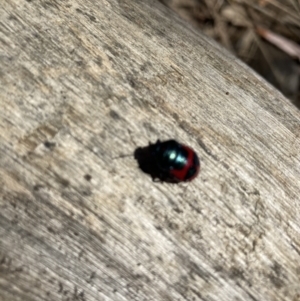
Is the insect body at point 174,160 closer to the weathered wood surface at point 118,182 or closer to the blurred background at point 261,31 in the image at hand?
the weathered wood surface at point 118,182

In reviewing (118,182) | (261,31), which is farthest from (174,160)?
(261,31)

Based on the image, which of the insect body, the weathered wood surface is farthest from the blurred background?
the insect body

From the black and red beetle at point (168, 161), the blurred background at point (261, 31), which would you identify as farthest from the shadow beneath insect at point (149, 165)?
the blurred background at point (261, 31)

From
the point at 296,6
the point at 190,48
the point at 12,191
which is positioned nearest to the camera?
the point at 12,191

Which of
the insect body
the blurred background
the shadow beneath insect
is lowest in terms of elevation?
the blurred background

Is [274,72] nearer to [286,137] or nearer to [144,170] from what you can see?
[286,137]

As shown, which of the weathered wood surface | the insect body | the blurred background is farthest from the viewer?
the blurred background

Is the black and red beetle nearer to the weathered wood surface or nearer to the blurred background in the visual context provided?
the weathered wood surface

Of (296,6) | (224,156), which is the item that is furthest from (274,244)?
(296,6)
